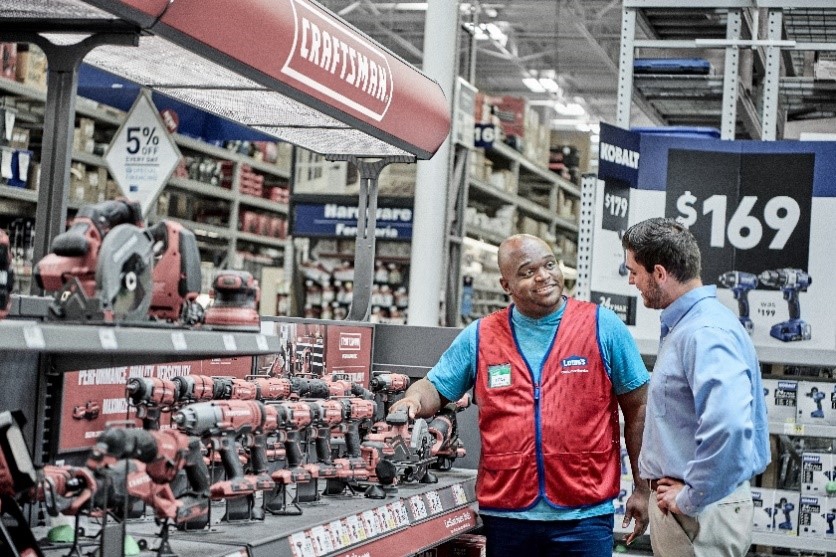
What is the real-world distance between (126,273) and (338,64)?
162 centimetres

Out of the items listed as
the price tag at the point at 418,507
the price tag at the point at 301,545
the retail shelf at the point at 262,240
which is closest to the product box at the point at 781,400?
the price tag at the point at 418,507

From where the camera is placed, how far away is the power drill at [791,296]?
17.4 ft

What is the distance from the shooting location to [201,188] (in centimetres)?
1167

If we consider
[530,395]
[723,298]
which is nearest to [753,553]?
[723,298]

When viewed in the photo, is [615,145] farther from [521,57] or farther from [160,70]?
[521,57]

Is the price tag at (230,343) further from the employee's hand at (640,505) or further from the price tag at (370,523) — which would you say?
the employee's hand at (640,505)

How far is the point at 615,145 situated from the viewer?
534cm

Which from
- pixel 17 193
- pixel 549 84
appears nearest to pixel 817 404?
pixel 17 193

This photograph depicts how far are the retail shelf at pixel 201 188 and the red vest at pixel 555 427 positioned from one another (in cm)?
772

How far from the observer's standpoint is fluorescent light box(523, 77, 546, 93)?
72.4 ft

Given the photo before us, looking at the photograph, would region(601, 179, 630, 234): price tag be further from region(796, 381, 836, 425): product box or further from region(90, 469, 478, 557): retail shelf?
region(90, 469, 478, 557): retail shelf

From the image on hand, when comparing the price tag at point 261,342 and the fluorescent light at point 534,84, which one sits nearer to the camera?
the price tag at point 261,342

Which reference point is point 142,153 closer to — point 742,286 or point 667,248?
point 742,286

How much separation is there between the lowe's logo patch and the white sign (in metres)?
3.40
